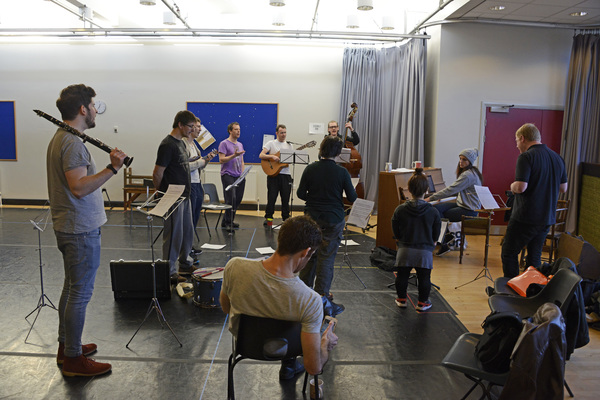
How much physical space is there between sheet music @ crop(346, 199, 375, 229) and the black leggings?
0.59 m

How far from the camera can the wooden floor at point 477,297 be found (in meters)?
3.10

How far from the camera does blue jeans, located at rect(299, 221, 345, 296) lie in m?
3.91

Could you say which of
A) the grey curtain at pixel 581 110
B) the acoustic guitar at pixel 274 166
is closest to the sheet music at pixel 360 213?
the acoustic guitar at pixel 274 166

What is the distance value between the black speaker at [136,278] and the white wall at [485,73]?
5.19m

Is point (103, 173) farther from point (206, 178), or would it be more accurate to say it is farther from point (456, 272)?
point (206, 178)

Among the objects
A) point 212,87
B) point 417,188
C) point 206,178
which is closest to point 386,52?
point 212,87

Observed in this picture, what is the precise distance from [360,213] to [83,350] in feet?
8.47

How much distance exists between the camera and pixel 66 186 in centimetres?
271

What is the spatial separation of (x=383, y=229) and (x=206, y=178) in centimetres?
442

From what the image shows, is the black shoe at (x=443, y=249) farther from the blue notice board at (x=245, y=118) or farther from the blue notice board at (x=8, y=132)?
the blue notice board at (x=8, y=132)

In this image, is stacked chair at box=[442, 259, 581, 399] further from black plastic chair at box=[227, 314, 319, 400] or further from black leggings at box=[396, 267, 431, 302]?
black leggings at box=[396, 267, 431, 302]

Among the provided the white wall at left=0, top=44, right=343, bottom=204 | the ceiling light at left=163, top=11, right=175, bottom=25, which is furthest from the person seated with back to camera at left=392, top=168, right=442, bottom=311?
the ceiling light at left=163, top=11, right=175, bottom=25

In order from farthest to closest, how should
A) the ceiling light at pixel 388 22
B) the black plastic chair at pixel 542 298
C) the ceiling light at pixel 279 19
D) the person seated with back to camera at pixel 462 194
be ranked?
the ceiling light at pixel 279 19 → the ceiling light at pixel 388 22 → the person seated with back to camera at pixel 462 194 → the black plastic chair at pixel 542 298

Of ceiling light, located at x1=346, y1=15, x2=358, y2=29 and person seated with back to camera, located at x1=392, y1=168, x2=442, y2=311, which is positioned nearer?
person seated with back to camera, located at x1=392, y1=168, x2=442, y2=311
